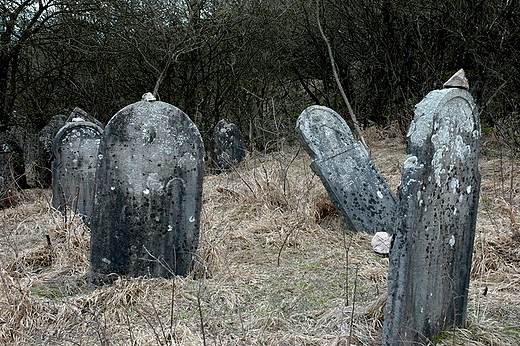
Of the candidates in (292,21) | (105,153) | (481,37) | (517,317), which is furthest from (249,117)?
(517,317)

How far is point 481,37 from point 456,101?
267 inches

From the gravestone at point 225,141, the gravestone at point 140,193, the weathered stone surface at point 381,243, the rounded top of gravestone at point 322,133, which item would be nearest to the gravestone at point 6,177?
the gravestone at point 225,141

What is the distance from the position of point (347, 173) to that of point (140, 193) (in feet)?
8.22

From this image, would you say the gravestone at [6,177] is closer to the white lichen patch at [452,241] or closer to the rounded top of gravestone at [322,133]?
the rounded top of gravestone at [322,133]

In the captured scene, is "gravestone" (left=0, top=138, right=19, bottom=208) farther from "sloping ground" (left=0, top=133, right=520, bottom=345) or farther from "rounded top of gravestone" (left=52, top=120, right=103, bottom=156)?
"sloping ground" (left=0, top=133, right=520, bottom=345)

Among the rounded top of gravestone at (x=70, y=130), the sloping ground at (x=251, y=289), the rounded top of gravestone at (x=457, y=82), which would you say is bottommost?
the sloping ground at (x=251, y=289)

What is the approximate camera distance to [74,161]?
239 inches

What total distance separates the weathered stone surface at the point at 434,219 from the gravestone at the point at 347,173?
234 centimetres

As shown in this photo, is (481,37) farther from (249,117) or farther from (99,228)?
(99,228)

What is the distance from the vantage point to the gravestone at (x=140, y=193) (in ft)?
12.8

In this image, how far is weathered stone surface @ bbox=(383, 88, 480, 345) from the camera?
8.48ft

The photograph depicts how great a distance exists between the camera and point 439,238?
2.76m

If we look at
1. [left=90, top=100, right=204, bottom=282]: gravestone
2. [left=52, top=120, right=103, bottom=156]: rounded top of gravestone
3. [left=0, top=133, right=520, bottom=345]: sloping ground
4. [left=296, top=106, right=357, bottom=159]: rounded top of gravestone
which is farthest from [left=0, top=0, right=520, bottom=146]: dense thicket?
[left=90, top=100, right=204, bottom=282]: gravestone

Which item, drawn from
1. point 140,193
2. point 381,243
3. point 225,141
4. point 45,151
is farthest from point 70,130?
point 225,141
